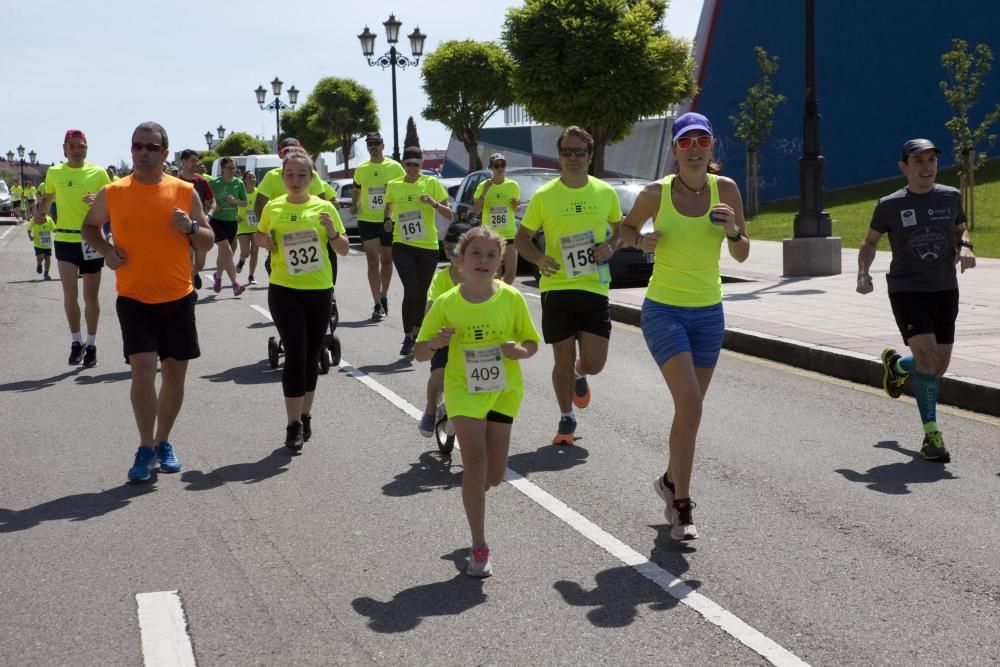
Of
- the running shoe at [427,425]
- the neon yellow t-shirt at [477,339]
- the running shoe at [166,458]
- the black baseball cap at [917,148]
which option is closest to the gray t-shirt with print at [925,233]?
the black baseball cap at [917,148]

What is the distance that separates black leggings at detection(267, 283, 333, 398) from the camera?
7766 millimetres

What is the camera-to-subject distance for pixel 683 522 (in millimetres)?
5668

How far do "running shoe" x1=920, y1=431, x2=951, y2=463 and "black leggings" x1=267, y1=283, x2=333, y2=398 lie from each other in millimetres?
3552

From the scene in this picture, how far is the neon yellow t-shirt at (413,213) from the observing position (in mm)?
11633

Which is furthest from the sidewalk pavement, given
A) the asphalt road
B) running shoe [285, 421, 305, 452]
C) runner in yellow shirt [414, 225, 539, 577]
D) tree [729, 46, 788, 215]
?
tree [729, 46, 788, 215]

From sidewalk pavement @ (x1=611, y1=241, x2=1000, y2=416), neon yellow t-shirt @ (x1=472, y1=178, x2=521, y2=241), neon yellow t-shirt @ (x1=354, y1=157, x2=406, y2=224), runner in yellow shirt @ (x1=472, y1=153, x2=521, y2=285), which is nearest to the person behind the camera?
sidewalk pavement @ (x1=611, y1=241, x2=1000, y2=416)

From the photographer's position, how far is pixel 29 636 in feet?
14.8

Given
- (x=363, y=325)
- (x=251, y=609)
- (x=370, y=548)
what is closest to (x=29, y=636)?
(x=251, y=609)

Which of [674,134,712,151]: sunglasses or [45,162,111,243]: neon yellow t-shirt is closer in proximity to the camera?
[674,134,712,151]: sunglasses

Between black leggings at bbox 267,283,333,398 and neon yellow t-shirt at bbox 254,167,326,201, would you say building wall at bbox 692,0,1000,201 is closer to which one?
neon yellow t-shirt at bbox 254,167,326,201

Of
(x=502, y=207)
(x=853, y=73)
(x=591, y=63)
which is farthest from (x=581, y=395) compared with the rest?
(x=853, y=73)

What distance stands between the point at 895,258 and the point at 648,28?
3476 cm

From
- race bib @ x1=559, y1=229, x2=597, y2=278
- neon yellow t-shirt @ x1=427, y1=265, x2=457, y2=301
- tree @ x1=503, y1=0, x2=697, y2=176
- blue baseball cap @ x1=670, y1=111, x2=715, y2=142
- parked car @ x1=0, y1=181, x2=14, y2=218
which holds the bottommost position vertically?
parked car @ x1=0, y1=181, x2=14, y2=218

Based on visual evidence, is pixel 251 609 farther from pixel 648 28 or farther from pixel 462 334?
pixel 648 28
